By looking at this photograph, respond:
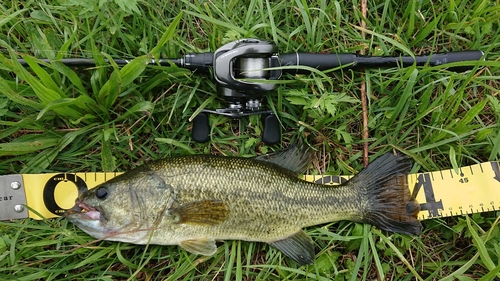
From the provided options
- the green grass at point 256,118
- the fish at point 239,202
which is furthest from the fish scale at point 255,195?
the green grass at point 256,118

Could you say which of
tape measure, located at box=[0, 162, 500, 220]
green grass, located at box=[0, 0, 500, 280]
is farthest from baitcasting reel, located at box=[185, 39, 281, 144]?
tape measure, located at box=[0, 162, 500, 220]

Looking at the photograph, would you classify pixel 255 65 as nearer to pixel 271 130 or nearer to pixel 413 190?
pixel 271 130

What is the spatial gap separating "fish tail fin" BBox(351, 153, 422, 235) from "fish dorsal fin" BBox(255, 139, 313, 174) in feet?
1.44

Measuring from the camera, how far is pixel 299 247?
10.1 ft

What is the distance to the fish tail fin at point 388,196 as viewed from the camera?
3.09m

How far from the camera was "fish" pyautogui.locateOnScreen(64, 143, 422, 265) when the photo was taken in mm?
2807

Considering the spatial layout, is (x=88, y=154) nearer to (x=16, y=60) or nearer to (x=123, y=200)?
(x=123, y=200)

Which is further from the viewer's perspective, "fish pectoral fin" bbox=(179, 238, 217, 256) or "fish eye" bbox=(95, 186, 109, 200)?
"fish pectoral fin" bbox=(179, 238, 217, 256)

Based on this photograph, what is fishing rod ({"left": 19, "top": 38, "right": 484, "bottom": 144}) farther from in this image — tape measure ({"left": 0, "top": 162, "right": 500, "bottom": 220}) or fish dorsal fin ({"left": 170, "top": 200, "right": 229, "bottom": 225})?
tape measure ({"left": 0, "top": 162, "right": 500, "bottom": 220})

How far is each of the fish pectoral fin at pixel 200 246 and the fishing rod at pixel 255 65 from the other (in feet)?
2.76

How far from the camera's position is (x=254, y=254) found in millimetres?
3275

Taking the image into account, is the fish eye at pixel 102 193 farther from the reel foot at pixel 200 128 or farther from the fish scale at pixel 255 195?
the reel foot at pixel 200 128

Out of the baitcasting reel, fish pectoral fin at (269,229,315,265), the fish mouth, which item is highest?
the baitcasting reel

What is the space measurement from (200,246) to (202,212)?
0.33 m
